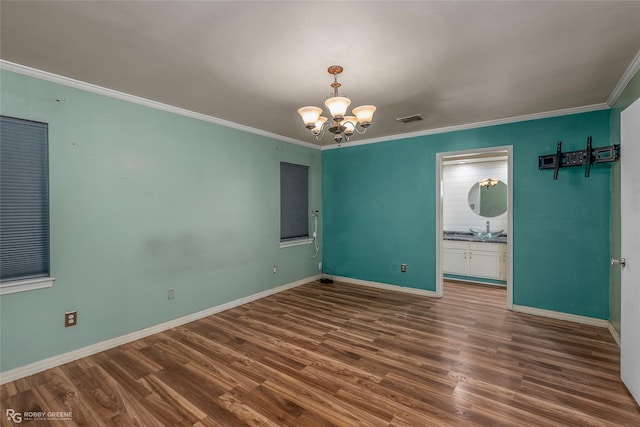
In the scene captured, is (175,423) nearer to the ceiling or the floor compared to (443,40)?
nearer to the floor

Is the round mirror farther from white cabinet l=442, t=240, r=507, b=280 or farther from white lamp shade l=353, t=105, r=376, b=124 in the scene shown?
→ white lamp shade l=353, t=105, r=376, b=124

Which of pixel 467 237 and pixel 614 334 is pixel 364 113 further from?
pixel 467 237

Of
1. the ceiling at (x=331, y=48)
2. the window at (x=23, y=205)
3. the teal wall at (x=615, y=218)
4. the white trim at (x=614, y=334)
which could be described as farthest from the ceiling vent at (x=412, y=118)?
the window at (x=23, y=205)

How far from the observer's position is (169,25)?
198cm

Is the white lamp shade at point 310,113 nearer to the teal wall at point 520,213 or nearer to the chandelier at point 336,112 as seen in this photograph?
the chandelier at point 336,112

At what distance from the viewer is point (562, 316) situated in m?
3.79

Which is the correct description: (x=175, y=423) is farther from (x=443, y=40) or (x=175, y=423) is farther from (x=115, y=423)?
(x=443, y=40)

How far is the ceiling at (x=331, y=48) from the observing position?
1841 millimetres

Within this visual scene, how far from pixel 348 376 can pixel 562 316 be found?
3102 mm

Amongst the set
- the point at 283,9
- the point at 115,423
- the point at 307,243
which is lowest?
the point at 115,423

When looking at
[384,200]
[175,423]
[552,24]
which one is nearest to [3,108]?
Answer: [175,423]

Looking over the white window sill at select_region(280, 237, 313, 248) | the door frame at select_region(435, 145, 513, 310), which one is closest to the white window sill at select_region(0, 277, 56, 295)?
the white window sill at select_region(280, 237, 313, 248)

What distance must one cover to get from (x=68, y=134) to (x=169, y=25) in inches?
65.0

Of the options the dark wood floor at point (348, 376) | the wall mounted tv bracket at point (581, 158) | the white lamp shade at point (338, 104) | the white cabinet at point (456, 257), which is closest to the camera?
the dark wood floor at point (348, 376)
